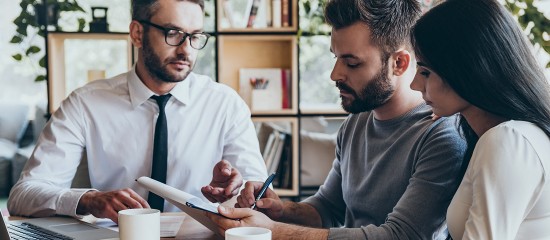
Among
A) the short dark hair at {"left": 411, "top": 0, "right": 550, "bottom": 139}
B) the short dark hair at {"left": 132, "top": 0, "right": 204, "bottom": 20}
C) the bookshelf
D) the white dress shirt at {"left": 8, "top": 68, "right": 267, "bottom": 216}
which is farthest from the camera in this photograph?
the bookshelf

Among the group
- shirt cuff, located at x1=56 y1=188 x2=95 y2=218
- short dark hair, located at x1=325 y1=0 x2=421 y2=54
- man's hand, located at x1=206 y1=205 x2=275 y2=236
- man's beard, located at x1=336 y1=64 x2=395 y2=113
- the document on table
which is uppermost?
short dark hair, located at x1=325 y1=0 x2=421 y2=54

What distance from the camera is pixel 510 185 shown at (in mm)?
1239

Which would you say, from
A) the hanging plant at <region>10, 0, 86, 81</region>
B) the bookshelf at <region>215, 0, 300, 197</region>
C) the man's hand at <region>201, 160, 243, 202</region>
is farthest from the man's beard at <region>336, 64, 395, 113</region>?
the hanging plant at <region>10, 0, 86, 81</region>

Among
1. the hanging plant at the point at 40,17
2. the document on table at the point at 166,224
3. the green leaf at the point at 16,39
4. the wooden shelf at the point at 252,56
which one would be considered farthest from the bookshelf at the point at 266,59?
the document on table at the point at 166,224

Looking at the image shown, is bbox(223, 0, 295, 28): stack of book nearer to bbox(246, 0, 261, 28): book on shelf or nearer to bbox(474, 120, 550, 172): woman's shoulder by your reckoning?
bbox(246, 0, 261, 28): book on shelf

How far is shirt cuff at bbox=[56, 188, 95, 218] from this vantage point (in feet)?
6.19

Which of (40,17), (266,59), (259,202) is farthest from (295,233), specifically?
(40,17)

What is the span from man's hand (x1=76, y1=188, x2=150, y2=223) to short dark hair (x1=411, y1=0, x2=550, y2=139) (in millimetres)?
A: 840

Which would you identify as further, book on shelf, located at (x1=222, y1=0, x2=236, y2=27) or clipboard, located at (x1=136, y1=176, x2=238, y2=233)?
book on shelf, located at (x1=222, y1=0, x2=236, y2=27)

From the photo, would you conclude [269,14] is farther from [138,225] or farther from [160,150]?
[138,225]

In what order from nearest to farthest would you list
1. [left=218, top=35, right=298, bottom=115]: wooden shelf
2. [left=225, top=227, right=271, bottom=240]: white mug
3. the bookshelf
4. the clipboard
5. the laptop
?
1. [left=225, top=227, right=271, bottom=240]: white mug
2. the clipboard
3. the laptop
4. the bookshelf
5. [left=218, top=35, right=298, bottom=115]: wooden shelf

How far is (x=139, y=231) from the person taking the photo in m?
1.40

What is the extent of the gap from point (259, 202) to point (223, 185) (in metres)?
0.23

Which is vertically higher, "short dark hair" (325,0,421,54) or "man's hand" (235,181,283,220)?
"short dark hair" (325,0,421,54)
